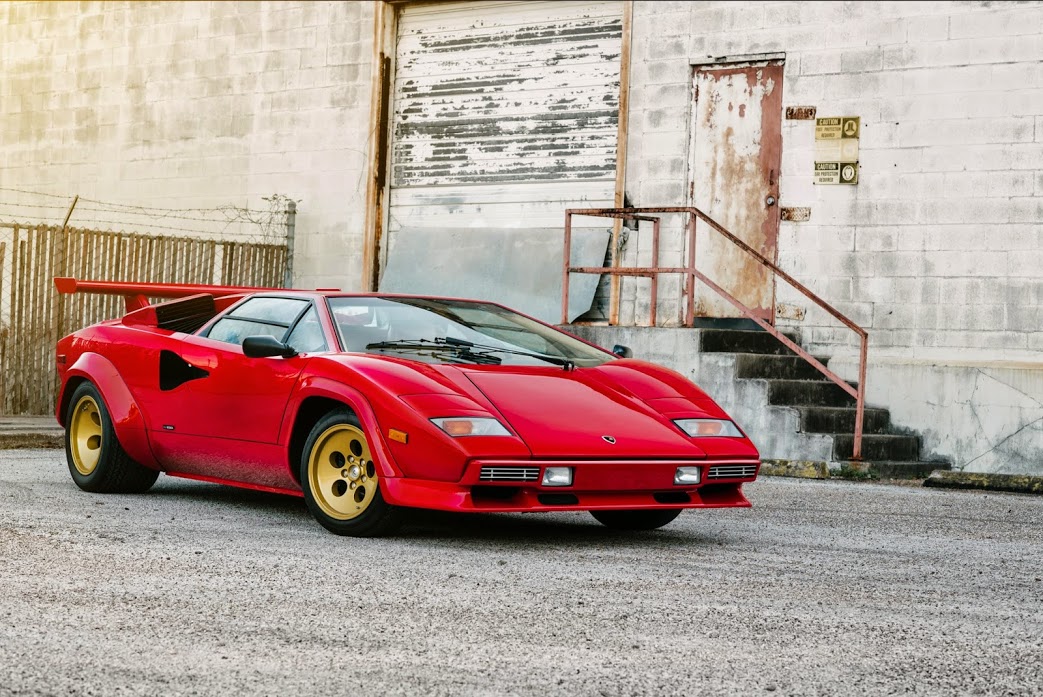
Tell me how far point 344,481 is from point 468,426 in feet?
2.83

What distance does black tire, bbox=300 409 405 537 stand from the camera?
21.6 ft

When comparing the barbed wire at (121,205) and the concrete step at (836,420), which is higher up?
the barbed wire at (121,205)

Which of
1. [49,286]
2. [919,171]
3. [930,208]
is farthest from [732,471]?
[49,286]

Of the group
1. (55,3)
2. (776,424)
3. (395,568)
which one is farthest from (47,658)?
(55,3)

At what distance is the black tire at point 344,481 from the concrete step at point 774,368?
6.35 metres

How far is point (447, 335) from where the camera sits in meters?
7.30

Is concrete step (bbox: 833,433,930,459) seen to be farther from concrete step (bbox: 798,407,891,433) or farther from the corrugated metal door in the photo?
the corrugated metal door

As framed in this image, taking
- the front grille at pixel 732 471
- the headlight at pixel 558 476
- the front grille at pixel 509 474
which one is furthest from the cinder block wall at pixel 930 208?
the front grille at pixel 509 474

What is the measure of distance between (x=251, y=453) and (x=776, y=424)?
6039mm

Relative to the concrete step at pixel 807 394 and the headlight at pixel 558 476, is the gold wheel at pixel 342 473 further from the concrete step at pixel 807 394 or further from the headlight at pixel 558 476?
the concrete step at pixel 807 394

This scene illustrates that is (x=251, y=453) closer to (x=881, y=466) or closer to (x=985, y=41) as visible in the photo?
(x=881, y=466)

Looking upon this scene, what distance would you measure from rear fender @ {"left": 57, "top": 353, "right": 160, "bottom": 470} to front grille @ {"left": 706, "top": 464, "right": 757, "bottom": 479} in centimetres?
319

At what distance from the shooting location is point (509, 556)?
247 inches

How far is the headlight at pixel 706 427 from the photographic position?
6883mm
